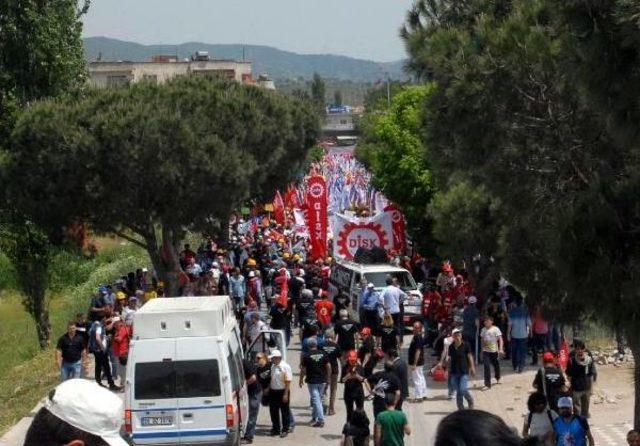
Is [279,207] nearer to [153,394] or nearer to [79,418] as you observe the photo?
[153,394]

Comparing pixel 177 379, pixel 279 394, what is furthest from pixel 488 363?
pixel 177 379

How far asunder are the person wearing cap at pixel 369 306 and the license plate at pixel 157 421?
9.58m

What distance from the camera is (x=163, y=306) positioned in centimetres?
1706

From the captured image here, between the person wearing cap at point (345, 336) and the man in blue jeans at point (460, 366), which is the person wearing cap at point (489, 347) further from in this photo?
the person wearing cap at point (345, 336)

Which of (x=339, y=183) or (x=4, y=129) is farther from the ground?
(x=4, y=129)

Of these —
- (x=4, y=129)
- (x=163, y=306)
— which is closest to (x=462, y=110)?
(x=163, y=306)

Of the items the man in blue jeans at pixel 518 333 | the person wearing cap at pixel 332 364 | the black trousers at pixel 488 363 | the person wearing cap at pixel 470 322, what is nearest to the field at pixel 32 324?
the person wearing cap at pixel 332 364

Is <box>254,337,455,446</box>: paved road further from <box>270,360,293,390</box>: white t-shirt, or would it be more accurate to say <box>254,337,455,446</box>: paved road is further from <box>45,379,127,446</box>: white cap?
<box>45,379,127,446</box>: white cap

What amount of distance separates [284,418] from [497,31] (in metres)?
6.64

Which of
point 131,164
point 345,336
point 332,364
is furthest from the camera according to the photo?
point 131,164

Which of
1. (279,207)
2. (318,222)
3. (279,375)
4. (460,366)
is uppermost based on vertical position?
(318,222)

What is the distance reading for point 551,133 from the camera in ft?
54.3

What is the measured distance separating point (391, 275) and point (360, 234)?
4.09m

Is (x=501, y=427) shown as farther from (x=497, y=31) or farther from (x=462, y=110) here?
(x=462, y=110)
